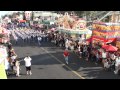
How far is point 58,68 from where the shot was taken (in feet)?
85.6

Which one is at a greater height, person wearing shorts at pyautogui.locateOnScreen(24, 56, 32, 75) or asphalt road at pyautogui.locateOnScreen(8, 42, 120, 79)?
person wearing shorts at pyautogui.locateOnScreen(24, 56, 32, 75)

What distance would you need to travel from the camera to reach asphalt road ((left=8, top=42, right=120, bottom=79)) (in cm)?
2307

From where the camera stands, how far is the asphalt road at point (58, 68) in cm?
2307

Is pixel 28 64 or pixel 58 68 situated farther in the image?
pixel 58 68

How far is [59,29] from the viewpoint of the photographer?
146 feet

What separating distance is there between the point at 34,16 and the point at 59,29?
47.9 meters

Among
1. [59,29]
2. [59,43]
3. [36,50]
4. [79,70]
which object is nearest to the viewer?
[79,70]

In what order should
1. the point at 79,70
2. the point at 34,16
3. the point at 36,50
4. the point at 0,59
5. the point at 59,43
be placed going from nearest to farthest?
the point at 0,59, the point at 79,70, the point at 36,50, the point at 59,43, the point at 34,16

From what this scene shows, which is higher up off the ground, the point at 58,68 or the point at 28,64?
the point at 28,64
